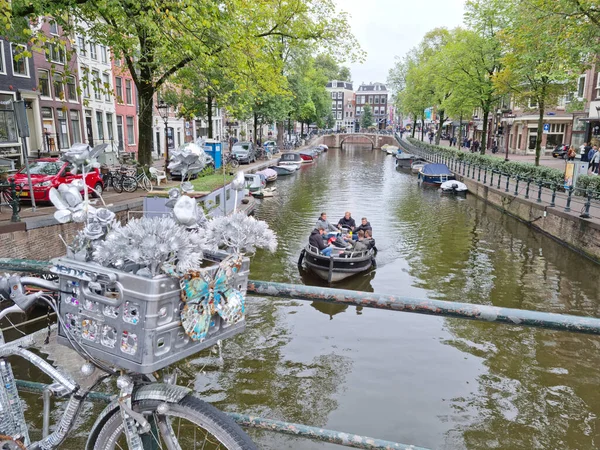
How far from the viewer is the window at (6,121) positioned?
79.8 ft

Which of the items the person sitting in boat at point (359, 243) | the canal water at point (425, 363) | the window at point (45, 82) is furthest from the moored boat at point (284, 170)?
the person sitting in boat at point (359, 243)

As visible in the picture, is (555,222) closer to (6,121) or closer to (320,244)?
Answer: (320,244)

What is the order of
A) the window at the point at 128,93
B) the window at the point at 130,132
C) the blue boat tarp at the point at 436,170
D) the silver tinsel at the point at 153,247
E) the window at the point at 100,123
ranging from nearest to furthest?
the silver tinsel at the point at 153,247, the blue boat tarp at the point at 436,170, the window at the point at 100,123, the window at the point at 128,93, the window at the point at 130,132

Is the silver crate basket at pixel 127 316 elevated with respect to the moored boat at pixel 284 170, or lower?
elevated

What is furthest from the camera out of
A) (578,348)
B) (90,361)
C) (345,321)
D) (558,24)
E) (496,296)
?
(558,24)

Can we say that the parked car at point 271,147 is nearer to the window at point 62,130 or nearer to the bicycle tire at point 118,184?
the window at point 62,130

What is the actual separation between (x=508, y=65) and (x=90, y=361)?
28297mm

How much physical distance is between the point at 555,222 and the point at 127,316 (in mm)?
19210

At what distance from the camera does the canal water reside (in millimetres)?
7344

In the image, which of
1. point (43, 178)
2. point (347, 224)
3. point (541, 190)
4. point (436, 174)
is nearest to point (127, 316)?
point (43, 178)

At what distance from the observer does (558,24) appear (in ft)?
50.8

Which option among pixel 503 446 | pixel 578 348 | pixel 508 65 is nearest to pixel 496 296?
pixel 578 348

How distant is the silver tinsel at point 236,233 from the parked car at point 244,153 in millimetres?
39369

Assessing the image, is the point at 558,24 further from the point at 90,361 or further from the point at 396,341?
the point at 90,361
